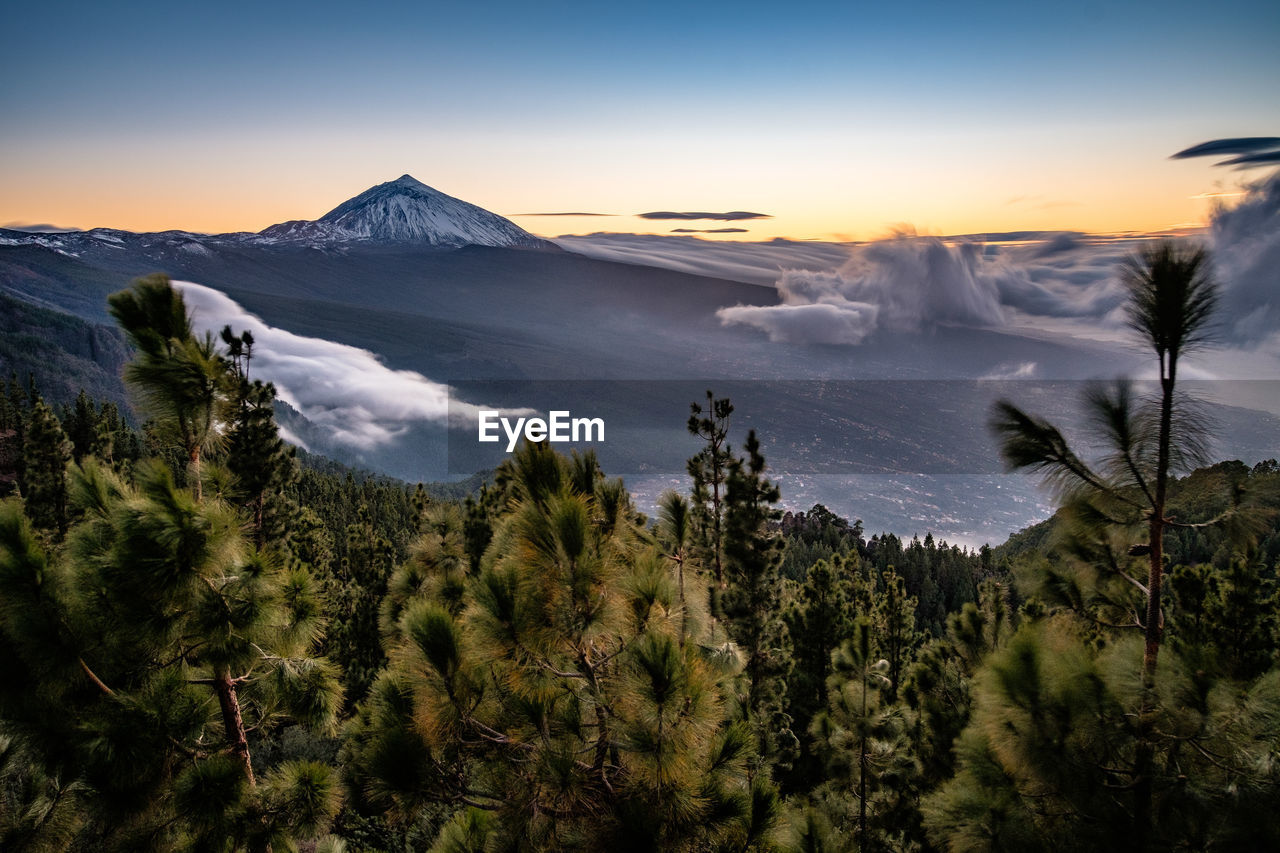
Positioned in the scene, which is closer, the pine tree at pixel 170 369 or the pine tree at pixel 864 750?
the pine tree at pixel 170 369

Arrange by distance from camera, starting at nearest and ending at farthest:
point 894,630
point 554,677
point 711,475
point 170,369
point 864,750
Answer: point 554,677, point 170,369, point 864,750, point 711,475, point 894,630

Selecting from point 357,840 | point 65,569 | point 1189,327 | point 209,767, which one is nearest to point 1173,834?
point 1189,327

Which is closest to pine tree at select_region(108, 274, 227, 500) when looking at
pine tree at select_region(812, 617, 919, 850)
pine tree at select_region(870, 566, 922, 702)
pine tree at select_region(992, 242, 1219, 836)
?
pine tree at select_region(992, 242, 1219, 836)

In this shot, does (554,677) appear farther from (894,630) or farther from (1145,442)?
(894,630)

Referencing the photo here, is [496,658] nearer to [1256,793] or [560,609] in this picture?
[560,609]

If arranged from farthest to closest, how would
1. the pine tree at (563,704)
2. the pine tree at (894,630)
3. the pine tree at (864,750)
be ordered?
the pine tree at (894,630) → the pine tree at (864,750) → the pine tree at (563,704)

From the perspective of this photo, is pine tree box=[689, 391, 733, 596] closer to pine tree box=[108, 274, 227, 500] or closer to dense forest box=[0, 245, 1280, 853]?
dense forest box=[0, 245, 1280, 853]

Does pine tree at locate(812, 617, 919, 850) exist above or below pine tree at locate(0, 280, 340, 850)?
below

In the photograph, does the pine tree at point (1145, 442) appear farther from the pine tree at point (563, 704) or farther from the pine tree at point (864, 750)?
the pine tree at point (864, 750)

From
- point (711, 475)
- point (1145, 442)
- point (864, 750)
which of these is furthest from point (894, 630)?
point (1145, 442)

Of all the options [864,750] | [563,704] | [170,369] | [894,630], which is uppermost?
[170,369]

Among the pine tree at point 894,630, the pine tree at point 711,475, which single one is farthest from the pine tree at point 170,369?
the pine tree at point 894,630
